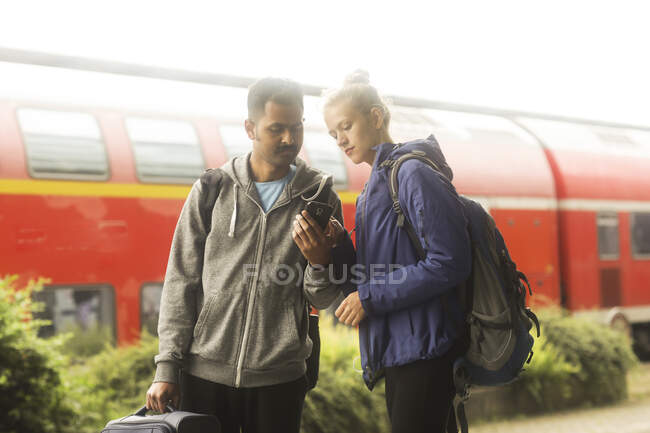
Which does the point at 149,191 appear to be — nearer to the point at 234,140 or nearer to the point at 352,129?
the point at 234,140

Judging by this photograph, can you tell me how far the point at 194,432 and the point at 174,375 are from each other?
0.22 meters

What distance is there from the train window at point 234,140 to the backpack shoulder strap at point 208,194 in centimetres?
475

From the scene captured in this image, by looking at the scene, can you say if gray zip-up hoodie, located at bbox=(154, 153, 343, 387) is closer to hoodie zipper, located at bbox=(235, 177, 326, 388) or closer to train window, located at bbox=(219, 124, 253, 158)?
hoodie zipper, located at bbox=(235, 177, 326, 388)

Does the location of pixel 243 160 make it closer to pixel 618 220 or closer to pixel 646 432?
pixel 646 432

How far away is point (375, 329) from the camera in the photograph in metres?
2.14

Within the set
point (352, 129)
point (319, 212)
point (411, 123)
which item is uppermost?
point (411, 123)

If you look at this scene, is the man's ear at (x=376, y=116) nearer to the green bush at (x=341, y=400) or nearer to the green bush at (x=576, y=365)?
the green bush at (x=341, y=400)

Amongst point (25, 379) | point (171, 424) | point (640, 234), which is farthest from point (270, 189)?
point (640, 234)

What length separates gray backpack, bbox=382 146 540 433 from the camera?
209 cm

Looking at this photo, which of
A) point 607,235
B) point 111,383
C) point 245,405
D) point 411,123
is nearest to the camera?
point 245,405

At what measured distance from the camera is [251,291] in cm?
224

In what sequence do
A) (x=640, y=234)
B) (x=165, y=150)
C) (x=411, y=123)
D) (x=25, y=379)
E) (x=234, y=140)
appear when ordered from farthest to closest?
(x=640, y=234), (x=411, y=123), (x=234, y=140), (x=165, y=150), (x=25, y=379)

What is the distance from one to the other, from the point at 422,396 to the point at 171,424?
2.36 feet

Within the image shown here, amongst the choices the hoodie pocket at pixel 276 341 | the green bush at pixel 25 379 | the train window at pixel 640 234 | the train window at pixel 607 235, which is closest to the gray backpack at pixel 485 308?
the hoodie pocket at pixel 276 341
